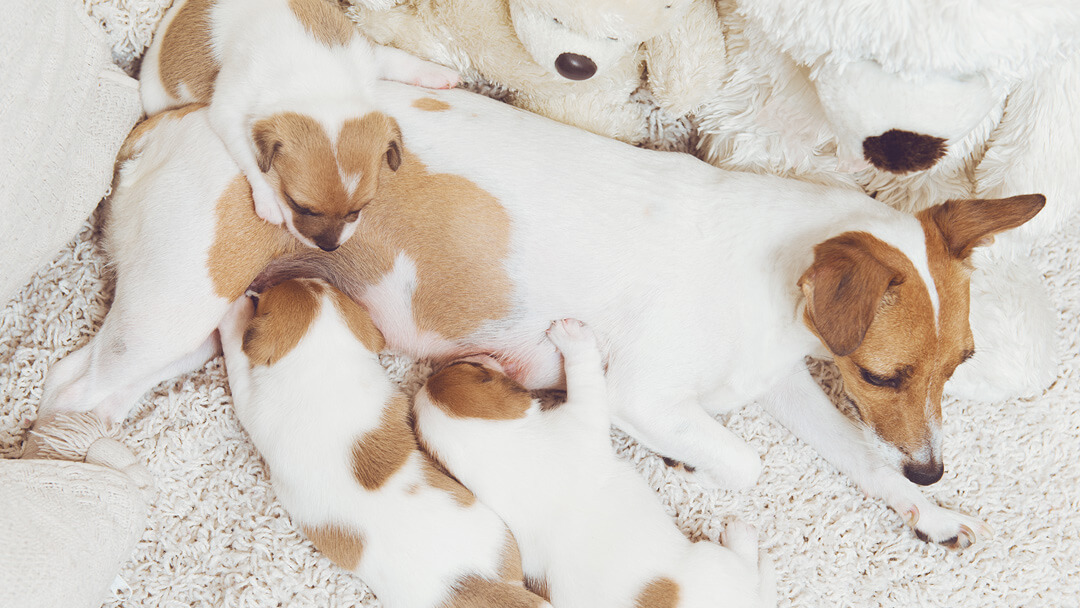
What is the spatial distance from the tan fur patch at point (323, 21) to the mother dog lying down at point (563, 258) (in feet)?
0.57

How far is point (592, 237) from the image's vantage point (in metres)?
2.19

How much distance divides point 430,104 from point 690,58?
2.39 ft

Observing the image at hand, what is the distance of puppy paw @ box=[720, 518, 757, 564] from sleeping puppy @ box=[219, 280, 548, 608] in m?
0.68

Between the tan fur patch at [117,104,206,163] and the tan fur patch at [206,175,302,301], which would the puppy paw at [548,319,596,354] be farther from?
the tan fur patch at [117,104,206,163]

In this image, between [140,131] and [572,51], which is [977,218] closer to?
[572,51]

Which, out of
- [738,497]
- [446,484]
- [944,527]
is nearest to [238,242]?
[446,484]

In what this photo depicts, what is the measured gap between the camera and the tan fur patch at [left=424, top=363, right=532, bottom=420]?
2.17 metres

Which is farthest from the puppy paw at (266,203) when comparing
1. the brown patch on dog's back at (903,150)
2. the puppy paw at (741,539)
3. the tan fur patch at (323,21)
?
the puppy paw at (741,539)

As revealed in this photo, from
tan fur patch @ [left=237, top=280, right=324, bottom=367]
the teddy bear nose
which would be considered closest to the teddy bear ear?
the teddy bear nose

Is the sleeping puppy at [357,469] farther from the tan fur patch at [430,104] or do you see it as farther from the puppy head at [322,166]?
the tan fur patch at [430,104]

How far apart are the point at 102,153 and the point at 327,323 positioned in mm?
777

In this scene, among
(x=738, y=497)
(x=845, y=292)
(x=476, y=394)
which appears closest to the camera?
(x=845, y=292)

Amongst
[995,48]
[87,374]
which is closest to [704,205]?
[995,48]

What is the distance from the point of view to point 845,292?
186 centimetres
